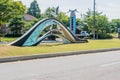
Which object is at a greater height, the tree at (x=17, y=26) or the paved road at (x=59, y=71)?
the tree at (x=17, y=26)

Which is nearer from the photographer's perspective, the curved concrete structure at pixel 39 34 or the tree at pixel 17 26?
A: the curved concrete structure at pixel 39 34

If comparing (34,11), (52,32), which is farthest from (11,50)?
(34,11)

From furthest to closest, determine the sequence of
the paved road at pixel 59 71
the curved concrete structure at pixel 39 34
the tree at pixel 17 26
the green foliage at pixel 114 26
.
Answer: the green foliage at pixel 114 26 → the tree at pixel 17 26 → the curved concrete structure at pixel 39 34 → the paved road at pixel 59 71

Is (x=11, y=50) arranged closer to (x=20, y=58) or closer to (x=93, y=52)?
(x=20, y=58)

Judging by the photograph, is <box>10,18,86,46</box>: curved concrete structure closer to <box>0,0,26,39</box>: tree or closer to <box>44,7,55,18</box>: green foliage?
<box>0,0,26,39</box>: tree

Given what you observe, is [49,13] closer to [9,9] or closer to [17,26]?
[17,26]

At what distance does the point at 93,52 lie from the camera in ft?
94.0

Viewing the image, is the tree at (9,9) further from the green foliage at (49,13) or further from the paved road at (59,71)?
the paved road at (59,71)

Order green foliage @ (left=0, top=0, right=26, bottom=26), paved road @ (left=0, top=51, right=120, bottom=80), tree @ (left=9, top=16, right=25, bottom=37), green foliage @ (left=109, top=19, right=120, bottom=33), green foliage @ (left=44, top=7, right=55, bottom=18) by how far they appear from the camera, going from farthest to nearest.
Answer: green foliage @ (left=109, top=19, right=120, bottom=33) → green foliage @ (left=44, top=7, right=55, bottom=18) → tree @ (left=9, top=16, right=25, bottom=37) → green foliage @ (left=0, top=0, right=26, bottom=26) → paved road @ (left=0, top=51, right=120, bottom=80)

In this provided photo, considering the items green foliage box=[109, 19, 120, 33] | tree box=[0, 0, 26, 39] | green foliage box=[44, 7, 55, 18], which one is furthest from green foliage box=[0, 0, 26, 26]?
green foliage box=[109, 19, 120, 33]

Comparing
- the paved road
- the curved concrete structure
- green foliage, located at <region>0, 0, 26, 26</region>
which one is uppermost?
green foliage, located at <region>0, 0, 26, 26</region>

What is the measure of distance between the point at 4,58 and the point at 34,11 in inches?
5367

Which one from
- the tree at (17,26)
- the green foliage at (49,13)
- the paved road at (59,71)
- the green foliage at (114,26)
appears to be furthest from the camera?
the green foliage at (114,26)

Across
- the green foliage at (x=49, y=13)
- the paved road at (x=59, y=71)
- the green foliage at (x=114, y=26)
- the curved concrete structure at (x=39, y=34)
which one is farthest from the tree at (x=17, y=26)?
the paved road at (x=59, y=71)
